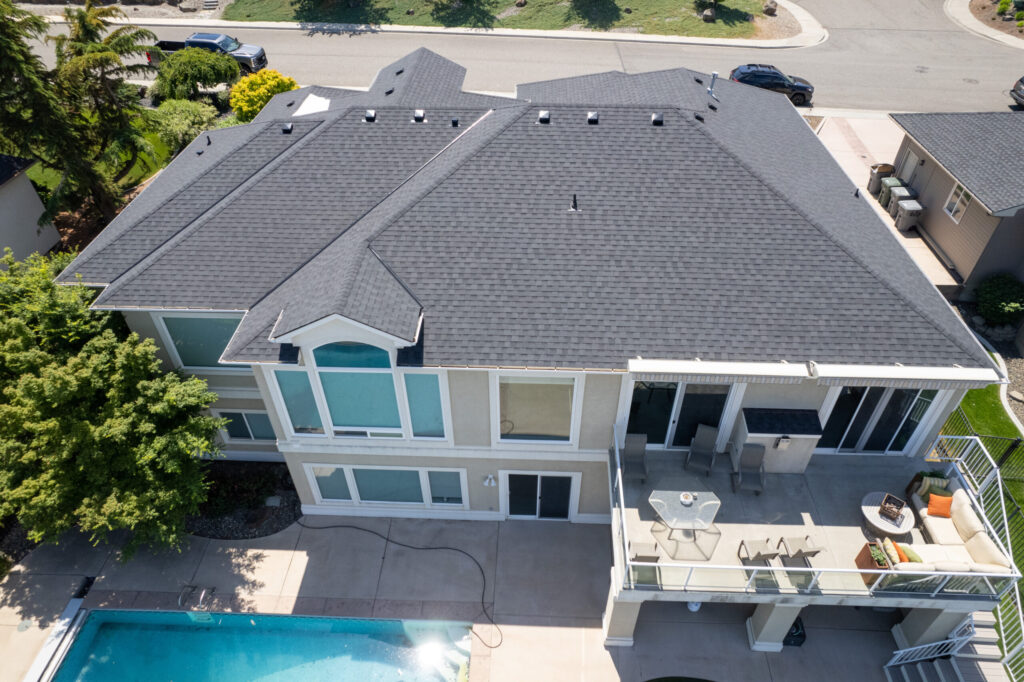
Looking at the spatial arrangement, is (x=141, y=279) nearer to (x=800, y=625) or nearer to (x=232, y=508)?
(x=232, y=508)

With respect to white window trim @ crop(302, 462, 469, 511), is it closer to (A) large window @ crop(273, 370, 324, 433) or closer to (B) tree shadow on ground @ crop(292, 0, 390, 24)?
(A) large window @ crop(273, 370, 324, 433)

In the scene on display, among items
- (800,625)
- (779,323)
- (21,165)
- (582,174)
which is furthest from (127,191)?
(800,625)

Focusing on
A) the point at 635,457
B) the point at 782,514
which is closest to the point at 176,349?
the point at 635,457

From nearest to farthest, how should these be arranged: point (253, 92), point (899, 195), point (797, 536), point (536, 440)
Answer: point (797, 536)
point (536, 440)
point (899, 195)
point (253, 92)

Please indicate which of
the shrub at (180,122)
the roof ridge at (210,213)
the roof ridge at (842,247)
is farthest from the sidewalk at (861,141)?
the shrub at (180,122)

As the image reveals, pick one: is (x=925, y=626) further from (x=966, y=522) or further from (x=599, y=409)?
(x=599, y=409)

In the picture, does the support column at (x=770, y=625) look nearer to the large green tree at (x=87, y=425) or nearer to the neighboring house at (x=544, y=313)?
the neighboring house at (x=544, y=313)
